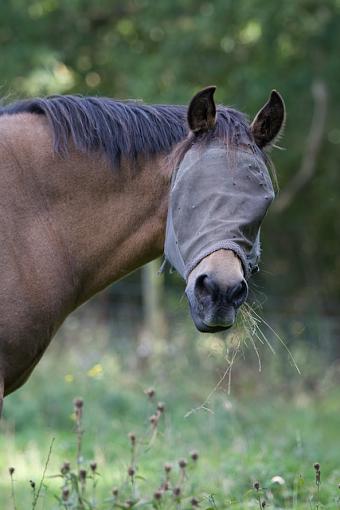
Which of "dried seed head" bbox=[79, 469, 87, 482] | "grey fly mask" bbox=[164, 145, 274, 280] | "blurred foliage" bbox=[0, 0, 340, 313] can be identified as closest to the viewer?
"grey fly mask" bbox=[164, 145, 274, 280]

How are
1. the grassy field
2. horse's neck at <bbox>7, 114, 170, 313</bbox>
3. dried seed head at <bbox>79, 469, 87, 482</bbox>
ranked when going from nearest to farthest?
1. horse's neck at <bbox>7, 114, 170, 313</bbox>
2. dried seed head at <bbox>79, 469, 87, 482</bbox>
3. the grassy field

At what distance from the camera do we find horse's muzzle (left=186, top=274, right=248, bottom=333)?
11.2 ft

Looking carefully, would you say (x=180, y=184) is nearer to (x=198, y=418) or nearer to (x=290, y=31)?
(x=198, y=418)

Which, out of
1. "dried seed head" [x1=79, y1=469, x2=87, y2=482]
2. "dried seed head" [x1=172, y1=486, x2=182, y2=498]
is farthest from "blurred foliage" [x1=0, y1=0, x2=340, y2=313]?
"dried seed head" [x1=172, y1=486, x2=182, y2=498]

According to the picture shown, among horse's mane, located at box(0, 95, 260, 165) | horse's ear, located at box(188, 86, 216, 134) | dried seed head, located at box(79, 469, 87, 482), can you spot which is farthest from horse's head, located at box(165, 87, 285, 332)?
dried seed head, located at box(79, 469, 87, 482)

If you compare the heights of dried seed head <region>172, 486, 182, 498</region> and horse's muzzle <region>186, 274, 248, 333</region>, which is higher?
horse's muzzle <region>186, 274, 248, 333</region>

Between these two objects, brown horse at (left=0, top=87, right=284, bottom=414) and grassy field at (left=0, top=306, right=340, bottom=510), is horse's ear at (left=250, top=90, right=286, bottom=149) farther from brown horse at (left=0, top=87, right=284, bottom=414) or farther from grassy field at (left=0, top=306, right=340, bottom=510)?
grassy field at (left=0, top=306, right=340, bottom=510)

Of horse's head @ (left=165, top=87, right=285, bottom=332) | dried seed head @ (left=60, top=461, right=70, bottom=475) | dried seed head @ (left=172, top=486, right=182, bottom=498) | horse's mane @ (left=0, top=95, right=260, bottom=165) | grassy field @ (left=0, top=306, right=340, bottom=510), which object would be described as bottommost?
grassy field @ (left=0, top=306, right=340, bottom=510)

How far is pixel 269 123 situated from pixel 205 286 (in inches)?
36.1

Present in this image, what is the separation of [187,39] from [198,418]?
6057 millimetres

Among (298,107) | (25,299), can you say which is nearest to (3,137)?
(25,299)

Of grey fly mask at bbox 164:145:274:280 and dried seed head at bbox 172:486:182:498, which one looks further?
dried seed head at bbox 172:486:182:498

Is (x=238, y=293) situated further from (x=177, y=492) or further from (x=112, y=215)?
(x=177, y=492)

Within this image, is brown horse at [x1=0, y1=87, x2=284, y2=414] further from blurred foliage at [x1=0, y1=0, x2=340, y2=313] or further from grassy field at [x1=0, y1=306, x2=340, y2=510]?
blurred foliage at [x1=0, y1=0, x2=340, y2=313]
